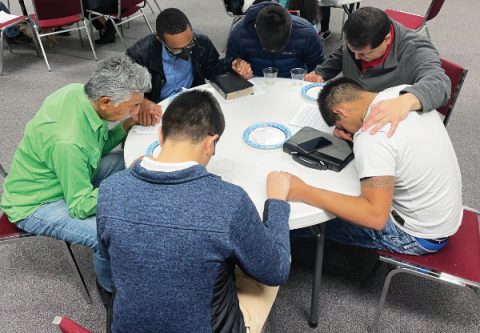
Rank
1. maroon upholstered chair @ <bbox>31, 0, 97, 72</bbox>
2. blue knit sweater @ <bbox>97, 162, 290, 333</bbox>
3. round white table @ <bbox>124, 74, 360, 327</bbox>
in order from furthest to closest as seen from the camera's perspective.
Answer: maroon upholstered chair @ <bbox>31, 0, 97, 72</bbox>, round white table @ <bbox>124, 74, 360, 327</bbox>, blue knit sweater @ <bbox>97, 162, 290, 333</bbox>

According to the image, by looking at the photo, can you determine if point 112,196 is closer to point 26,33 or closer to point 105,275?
point 105,275

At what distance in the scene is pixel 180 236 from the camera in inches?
36.9

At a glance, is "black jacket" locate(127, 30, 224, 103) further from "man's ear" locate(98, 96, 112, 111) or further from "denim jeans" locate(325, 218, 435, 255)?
"denim jeans" locate(325, 218, 435, 255)

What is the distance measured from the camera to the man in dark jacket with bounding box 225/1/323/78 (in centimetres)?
229

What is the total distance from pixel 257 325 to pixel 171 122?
27.9 inches

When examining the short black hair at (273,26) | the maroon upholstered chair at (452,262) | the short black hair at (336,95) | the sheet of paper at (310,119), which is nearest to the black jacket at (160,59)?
the short black hair at (273,26)

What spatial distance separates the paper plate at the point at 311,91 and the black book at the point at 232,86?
27cm

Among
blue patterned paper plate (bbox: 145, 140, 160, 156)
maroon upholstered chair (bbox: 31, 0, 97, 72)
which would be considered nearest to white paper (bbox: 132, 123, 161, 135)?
blue patterned paper plate (bbox: 145, 140, 160, 156)

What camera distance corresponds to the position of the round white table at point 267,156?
56.1 inches

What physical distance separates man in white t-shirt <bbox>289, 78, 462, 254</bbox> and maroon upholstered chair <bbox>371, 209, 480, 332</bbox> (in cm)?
3

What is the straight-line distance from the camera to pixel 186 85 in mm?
2570

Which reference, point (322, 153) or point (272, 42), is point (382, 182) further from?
point (272, 42)

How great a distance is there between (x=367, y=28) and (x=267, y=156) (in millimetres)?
753

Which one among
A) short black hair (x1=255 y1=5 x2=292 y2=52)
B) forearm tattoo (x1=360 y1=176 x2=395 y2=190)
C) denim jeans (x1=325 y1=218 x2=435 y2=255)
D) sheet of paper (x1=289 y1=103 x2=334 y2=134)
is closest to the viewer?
forearm tattoo (x1=360 y1=176 x2=395 y2=190)
